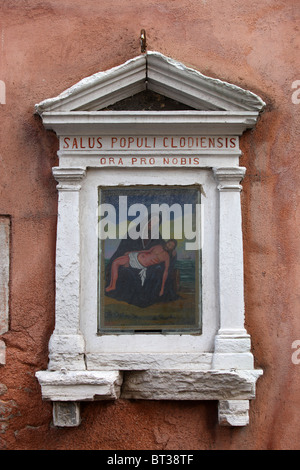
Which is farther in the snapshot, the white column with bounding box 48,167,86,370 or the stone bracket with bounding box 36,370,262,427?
the white column with bounding box 48,167,86,370

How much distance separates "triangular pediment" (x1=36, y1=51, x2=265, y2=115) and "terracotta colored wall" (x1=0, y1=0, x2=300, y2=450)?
29 centimetres

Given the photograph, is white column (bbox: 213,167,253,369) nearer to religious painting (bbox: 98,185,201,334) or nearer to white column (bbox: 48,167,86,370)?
religious painting (bbox: 98,185,201,334)

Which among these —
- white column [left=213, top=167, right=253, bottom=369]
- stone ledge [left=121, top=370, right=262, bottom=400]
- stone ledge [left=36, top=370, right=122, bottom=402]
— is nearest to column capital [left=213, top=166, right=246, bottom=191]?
white column [left=213, top=167, right=253, bottom=369]

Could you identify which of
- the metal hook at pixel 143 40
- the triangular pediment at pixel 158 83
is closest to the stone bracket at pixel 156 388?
the triangular pediment at pixel 158 83

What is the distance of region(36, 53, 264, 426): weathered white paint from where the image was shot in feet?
16.2

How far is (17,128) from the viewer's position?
17.4 feet

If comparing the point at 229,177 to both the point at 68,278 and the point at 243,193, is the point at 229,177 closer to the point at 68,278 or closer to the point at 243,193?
the point at 243,193

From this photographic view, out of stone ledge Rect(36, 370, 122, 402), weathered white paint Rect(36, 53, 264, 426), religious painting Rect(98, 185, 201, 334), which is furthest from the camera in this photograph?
religious painting Rect(98, 185, 201, 334)

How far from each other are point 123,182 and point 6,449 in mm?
2451

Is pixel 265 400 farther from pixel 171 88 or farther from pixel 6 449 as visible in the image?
pixel 171 88

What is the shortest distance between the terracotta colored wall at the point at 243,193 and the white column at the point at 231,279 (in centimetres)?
11

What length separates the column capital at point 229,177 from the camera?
16.8 ft

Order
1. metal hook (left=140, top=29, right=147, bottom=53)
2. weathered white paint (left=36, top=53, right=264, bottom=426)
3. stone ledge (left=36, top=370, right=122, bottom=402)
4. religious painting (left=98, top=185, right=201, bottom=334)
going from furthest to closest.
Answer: metal hook (left=140, top=29, right=147, bottom=53) → religious painting (left=98, top=185, right=201, bottom=334) → weathered white paint (left=36, top=53, right=264, bottom=426) → stone ledge (left=36, top=370, right=122, bottom=402)

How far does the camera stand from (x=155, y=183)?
5.20 m
